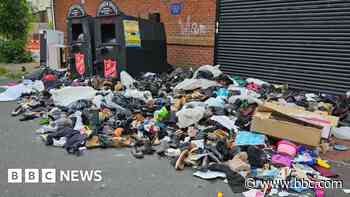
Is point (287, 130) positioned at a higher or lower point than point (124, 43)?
lower

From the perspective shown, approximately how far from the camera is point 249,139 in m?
4.38

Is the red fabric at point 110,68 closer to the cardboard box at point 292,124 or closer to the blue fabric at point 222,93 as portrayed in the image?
the blue fabric at point 222,93

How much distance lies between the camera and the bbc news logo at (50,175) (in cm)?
371

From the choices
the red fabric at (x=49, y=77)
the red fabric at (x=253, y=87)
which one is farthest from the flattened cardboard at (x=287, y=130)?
the red fabric at (x=49, y=77)

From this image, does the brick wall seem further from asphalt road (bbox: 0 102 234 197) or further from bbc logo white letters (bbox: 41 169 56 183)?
bbc logo white letters (bbox: 41 169 56 183)

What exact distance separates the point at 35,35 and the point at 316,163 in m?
23.3

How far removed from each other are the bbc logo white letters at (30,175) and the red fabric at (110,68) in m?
4.53

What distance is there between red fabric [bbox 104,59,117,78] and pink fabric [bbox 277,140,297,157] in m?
4.90

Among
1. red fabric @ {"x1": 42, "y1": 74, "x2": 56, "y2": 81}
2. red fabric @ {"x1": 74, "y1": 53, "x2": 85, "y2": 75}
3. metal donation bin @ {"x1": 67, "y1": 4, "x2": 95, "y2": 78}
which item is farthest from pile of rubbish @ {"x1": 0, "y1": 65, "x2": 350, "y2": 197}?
red fabric @ {"x1": 74, "y1": 53, "x2": 85, "y2": 75}

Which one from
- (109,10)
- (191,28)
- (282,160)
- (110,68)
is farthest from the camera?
(191,28)

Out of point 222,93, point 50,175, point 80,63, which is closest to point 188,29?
point 80,63

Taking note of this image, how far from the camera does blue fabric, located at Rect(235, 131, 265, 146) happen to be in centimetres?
429

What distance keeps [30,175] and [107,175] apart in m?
0.83

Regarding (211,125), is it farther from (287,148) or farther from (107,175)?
(107,175)
